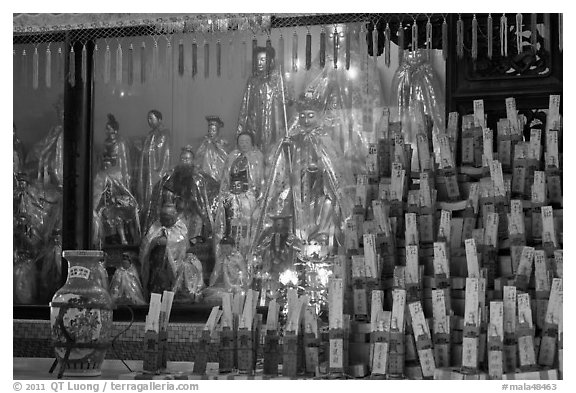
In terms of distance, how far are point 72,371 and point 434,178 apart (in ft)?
7.00

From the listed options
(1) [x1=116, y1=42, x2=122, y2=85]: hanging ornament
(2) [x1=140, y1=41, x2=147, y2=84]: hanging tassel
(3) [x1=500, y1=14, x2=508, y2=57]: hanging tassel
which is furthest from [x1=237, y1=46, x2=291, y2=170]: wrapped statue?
(3) [x1=500, y1=14, x2=508, y2=57]: hanging tassel

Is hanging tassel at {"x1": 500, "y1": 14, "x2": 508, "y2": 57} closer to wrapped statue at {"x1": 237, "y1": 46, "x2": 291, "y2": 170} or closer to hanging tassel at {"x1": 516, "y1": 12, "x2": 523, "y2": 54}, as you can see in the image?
hanging tassel at {"x1": 516, "y1": 12, "x2": 523, "y2": 54}

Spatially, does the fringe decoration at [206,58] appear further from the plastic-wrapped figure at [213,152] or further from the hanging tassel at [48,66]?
the hanging tassel at [48,66]

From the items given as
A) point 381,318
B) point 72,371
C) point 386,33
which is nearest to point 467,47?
point 386,33

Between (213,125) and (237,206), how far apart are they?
0.57 metres

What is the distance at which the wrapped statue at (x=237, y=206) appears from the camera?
266 inches

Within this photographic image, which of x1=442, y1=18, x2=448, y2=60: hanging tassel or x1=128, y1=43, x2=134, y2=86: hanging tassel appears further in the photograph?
x1=128, y1=43, x2=134, y2=86: hanging tassel

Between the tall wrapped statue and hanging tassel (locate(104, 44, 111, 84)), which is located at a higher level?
hanging tassel (locate(104, 44, 111, 84))

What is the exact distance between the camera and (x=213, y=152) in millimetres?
6934

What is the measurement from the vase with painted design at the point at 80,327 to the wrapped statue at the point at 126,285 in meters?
1.31

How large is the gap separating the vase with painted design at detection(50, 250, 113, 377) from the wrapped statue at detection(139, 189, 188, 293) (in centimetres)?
138

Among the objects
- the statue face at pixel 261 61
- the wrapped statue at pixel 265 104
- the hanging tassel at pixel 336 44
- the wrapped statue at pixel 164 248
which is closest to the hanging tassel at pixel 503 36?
the hanging tassel at pixel 336 44

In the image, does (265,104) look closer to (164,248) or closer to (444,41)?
(164,248)

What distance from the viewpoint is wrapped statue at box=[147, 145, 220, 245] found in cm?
690
